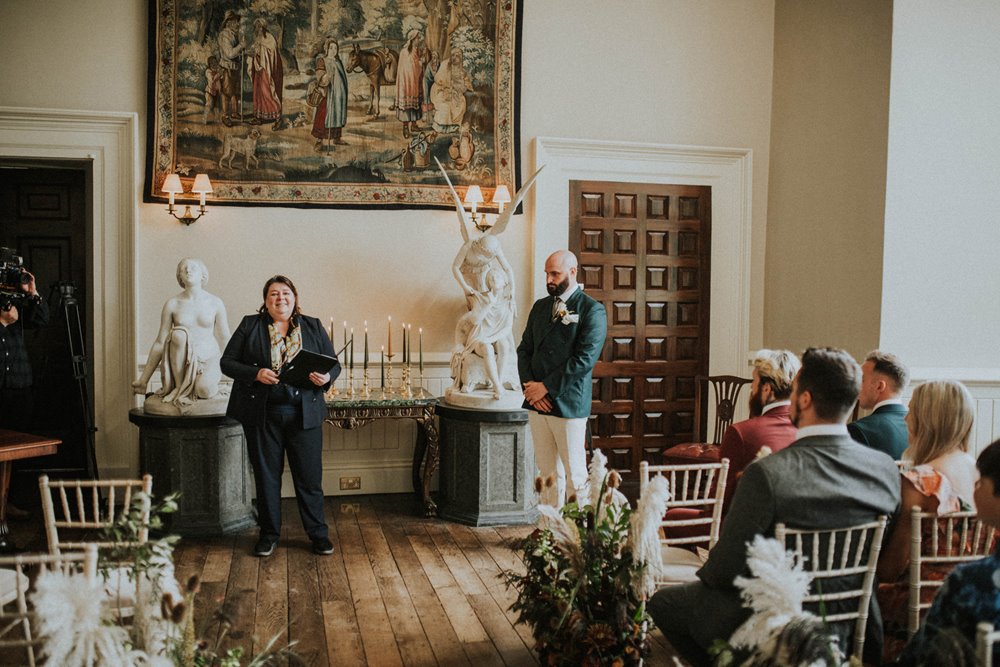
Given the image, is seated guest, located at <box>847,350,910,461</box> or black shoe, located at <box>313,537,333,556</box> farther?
black shoe, located at <box>313,537,333,556</box>

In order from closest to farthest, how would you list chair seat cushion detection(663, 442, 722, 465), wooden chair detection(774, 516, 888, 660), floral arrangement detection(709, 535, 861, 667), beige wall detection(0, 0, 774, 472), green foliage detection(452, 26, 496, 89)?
floral arrangement detection(709, 535, 861, 667), wooden chair detection(774, 516, 888, 660), chair seat cushion detection(663, 442, 722, 465), beige wall detection(0, 0, 774, 472), green foliage detection(452, 26, 496, 89)

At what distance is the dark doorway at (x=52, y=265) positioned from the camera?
631 centimetres

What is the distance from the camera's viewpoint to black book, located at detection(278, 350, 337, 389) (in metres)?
4.30

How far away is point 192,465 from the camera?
4.97 metres

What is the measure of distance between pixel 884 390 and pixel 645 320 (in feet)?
10.7

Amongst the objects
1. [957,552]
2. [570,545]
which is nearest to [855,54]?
[957,552]

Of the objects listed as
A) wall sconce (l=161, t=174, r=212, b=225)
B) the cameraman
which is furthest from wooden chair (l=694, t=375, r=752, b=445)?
the cameraman

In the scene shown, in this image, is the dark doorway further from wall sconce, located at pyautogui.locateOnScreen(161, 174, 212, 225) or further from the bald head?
the bald head

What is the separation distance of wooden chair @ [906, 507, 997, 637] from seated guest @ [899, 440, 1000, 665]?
0.42 m

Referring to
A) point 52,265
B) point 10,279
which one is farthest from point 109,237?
point 52,265

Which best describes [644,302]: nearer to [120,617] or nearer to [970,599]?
[970,599]

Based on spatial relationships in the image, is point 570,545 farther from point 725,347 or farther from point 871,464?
point 725,347

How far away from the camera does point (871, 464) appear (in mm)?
2299

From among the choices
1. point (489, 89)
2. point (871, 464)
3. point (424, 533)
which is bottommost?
point (424, 533)
